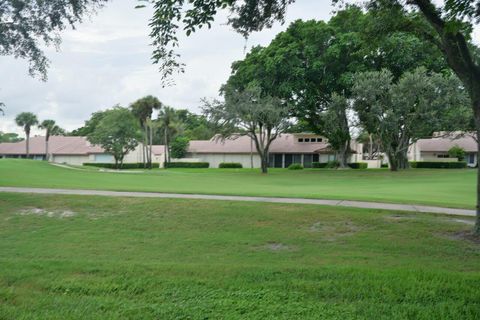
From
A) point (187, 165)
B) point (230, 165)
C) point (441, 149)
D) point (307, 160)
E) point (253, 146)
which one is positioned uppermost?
point (253, 146)

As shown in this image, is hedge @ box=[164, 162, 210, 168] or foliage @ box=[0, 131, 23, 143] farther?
foliage @ box=[0, 131, 23, 143]

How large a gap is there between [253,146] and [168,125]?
14755mm

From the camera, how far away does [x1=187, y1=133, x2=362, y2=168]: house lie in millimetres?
69188

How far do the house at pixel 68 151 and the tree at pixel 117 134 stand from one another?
7636mm

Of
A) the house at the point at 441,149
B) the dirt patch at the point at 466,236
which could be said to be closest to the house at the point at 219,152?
the house at the point at 441,149

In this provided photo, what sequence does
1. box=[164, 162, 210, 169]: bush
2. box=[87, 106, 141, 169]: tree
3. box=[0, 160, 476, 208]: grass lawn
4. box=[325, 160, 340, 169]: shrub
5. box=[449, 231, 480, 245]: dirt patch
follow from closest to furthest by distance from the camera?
box=[449, 231, 480, 245]: dirt patch < box=[0, 160, 476, 208]: grass lawn < box=[325, 160, 340, 169]: shrub < box=[87, 106, 141, 169]: tree < box=[164, 162, 210, 169]: bush

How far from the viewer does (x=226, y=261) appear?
8.82m

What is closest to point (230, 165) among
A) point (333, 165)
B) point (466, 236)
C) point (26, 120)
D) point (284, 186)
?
point (333, 165)

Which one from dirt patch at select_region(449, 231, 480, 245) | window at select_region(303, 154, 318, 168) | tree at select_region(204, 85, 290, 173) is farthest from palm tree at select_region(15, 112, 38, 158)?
dirt patch at select_region(449, 231, 480, 245)

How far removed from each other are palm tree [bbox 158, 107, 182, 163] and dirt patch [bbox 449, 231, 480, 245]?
66.5 meters

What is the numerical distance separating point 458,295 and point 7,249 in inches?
357

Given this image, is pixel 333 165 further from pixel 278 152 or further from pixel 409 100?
pixel 409 100

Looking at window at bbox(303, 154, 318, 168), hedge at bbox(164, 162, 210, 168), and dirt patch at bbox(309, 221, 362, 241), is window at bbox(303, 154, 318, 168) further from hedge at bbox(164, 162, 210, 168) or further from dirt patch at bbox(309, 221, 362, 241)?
dirt patch at bbox(309, 221, 362, 241)

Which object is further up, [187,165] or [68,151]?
[68,151]
